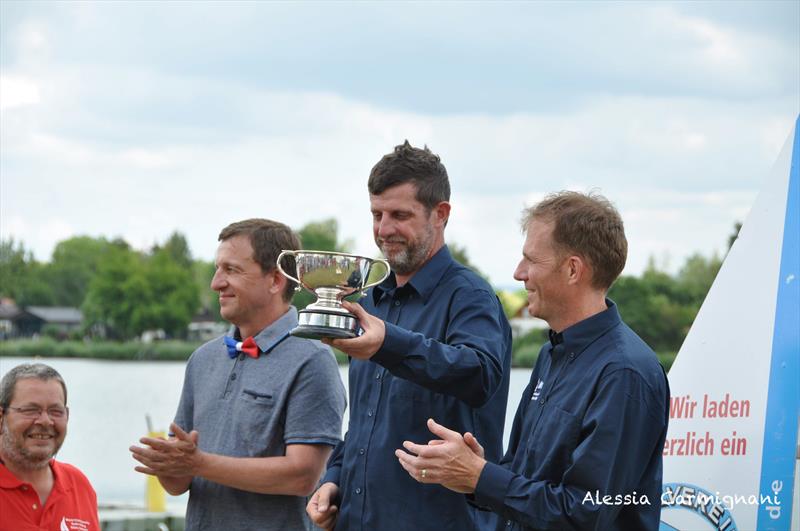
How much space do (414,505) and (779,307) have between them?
194cm

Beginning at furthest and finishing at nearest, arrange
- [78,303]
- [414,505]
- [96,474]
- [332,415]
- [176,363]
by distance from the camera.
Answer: [78,303] < [176,363] < [96,474] < [332,415] < [414,505]

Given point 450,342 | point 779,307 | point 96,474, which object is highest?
point 779,307

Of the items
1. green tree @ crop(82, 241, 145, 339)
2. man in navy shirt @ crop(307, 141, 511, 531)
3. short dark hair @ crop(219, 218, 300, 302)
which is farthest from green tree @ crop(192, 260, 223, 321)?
man in navy shirt @ crop(307, 141, 511, 531)

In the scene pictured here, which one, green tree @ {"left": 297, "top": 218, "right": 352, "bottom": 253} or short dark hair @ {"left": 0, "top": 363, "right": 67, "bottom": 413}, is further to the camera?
green tree @ {"left": 297, "top": 218, "right": 352, "bottom": 253}

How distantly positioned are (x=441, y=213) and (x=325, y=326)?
0.95 meters

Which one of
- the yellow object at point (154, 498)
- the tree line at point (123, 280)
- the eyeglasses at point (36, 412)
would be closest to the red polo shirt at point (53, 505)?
the eyeglasses at point (36, 412)

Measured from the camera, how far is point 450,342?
3844 mm

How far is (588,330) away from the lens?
11.0 ft

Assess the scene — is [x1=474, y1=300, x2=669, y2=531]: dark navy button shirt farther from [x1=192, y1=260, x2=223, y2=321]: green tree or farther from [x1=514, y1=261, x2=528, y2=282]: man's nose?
[x1=192, y1=260, x2=223, y2=321]: green tree

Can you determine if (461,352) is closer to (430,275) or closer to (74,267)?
(430,275)

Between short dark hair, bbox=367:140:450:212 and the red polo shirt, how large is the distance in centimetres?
208

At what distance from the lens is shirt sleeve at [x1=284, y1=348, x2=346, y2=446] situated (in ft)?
14.4

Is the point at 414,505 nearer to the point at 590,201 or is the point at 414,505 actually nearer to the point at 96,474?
the point at 590,201

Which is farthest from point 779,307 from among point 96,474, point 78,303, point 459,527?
point 78,303
